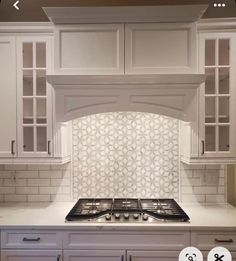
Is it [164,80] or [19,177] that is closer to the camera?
[164,80]

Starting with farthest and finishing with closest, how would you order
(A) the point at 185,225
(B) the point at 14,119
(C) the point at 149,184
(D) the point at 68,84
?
1. (C) the point at 149,184
2. (B) the point at 14,119
3. (D) the point at 68,84
4. (A) the point at 185,225

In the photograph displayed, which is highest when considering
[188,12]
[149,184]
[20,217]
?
[188,12]

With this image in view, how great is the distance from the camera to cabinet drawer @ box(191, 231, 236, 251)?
6.35 ft

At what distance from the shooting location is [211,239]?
194 cm

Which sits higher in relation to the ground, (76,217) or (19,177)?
(19,177)

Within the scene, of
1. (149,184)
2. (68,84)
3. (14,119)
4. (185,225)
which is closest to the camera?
(185,225)

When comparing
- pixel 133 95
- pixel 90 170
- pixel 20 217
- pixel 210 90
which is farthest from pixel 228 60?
pixel 20 217

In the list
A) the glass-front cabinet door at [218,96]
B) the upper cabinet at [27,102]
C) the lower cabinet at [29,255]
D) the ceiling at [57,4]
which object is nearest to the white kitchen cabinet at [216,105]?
the glass-front cabinet door at [218,96]

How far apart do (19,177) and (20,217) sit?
48 centimetres

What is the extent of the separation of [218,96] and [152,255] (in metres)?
1.25

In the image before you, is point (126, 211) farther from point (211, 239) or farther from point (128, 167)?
point (211, 239)

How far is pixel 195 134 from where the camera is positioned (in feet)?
7.18

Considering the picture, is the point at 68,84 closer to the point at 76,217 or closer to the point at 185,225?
the point at 76,217

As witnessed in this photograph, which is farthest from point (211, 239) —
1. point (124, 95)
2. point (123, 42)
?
point (123, 42)
